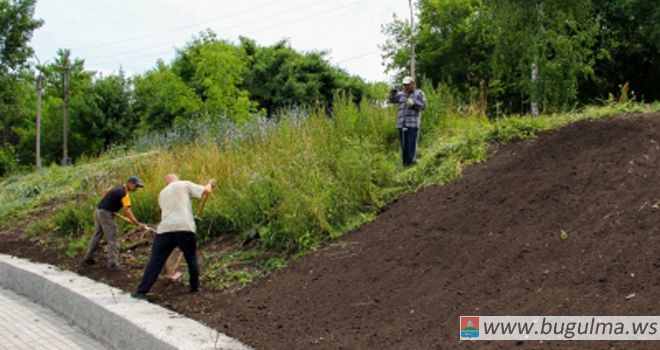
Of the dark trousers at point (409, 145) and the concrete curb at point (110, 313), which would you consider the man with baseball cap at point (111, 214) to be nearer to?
the concrete curb at point (110, 313)

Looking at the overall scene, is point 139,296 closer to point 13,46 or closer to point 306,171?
point 306,171

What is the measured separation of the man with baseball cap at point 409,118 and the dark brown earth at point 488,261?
53.1 inches

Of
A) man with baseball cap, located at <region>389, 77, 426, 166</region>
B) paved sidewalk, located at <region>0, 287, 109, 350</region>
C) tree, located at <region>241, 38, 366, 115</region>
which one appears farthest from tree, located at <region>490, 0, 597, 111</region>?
tree, located at <region>241, 38, 366, 115</region>

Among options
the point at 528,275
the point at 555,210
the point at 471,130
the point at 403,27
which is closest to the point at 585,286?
the point at 528,275

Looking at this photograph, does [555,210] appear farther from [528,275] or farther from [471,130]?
[471,130]

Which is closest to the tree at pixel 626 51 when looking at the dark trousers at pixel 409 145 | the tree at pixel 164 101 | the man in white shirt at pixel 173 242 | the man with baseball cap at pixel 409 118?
the tree at pixel 164 101

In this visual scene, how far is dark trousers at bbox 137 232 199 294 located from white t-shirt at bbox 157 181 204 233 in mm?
80

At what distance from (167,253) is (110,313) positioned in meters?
0.98

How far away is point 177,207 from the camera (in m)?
7.32

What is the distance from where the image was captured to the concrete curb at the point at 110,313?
5.42 metres

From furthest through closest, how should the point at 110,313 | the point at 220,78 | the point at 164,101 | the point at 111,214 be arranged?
the point at 164,101
the point at 220,78
the point at 111,214
the point at 110,313

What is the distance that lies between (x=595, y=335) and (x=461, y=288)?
132 centimetres

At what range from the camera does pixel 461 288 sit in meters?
4.87

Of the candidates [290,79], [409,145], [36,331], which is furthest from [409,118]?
[290,79]
